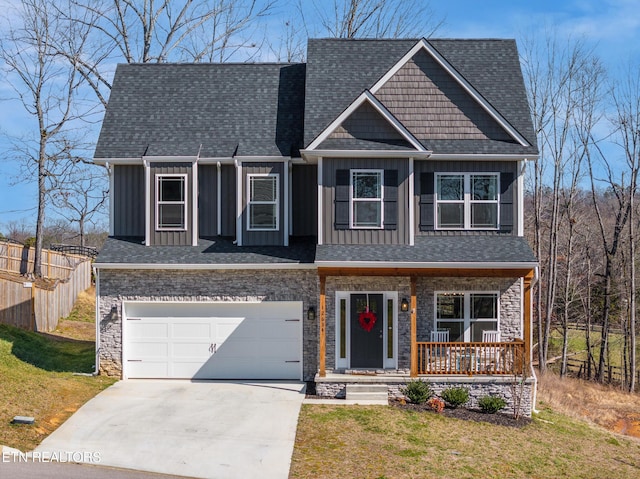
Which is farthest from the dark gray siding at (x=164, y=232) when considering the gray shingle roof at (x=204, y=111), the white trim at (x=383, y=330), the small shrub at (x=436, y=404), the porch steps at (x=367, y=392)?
the small shrub at (x=436, y=404)

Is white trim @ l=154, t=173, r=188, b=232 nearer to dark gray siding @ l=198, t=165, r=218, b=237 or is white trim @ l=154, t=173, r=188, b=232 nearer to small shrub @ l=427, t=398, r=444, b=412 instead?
dark gray siding @ l=198, t=165, r=218, b=237

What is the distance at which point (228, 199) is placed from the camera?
710 inches

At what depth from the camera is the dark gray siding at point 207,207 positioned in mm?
18016

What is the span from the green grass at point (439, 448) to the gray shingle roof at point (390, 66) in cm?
698

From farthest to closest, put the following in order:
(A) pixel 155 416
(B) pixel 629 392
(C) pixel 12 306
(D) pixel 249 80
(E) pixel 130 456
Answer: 1. (B) pixel 629 392
2. (C) pixel 12 306
3. (D) pixel 249 80
4. (A) pixel 155 416
5. (E) pixel 130 456

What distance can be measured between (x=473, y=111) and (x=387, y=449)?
9477 millimetres

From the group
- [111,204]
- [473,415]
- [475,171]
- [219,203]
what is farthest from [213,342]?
[475,171]

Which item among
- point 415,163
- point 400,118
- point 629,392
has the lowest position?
point 629,392

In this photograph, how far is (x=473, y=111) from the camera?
17375mm

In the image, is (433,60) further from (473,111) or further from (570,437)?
(570,437)

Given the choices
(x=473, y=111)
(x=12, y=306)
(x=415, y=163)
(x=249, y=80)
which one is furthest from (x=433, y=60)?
(x=12, y=306)

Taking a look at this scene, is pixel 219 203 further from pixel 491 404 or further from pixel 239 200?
pixel 491 404

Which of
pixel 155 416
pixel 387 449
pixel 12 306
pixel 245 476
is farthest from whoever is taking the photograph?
pixel 12 306

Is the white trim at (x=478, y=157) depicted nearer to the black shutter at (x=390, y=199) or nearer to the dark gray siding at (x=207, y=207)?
the black shutter at (x=390, y=199)
